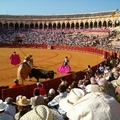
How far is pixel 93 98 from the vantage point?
105 inches

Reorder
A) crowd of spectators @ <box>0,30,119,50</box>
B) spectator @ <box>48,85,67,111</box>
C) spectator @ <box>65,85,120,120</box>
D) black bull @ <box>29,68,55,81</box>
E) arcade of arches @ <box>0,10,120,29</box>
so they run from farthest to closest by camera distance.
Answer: arcade of arches @ <box>0,10,120,29</box>
crowd of spectators @ <box>0,30,119,50</box>
black bull @ <box>29,68,55,81</box>
spectator @ <box>48,85,67,111</box>
spectator @ <box>65,85,120,120</box>

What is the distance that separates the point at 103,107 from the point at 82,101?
0.25 m

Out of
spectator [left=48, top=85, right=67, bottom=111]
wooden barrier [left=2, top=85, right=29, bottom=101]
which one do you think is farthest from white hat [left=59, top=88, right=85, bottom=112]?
wooden barrier [left=2, top=85, right=29, bottom=101]

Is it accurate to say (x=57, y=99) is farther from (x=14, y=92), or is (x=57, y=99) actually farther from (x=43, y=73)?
(x=43, y=73)

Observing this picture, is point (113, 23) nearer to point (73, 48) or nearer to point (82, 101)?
point (73, 48)

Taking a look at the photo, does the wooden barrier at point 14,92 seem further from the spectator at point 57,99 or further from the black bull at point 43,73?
the black bull at point 43,73

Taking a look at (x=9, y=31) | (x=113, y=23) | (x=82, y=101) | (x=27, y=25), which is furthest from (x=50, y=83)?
(x=27, y=25)

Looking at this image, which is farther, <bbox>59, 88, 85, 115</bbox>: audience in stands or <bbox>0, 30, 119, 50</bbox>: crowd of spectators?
<bbox>0, 30, 119, 50</bbox>: crowd of spectators

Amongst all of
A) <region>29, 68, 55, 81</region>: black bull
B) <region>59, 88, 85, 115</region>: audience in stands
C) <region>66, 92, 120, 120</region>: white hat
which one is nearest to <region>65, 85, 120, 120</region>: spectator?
<region>66, 92, 120, 120</region>: white hat

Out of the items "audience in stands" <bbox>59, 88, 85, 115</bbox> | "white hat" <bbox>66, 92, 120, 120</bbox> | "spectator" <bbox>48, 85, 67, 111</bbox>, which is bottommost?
"spectator" <bbox>48, 85, 67, 111</bbox>

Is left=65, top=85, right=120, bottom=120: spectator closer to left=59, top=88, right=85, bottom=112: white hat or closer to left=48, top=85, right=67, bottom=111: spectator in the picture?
left=59, top=88, right=85, bottom=112: white hat

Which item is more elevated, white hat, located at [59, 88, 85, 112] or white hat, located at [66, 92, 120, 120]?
white hat, located at [66, 92, 120, 120]

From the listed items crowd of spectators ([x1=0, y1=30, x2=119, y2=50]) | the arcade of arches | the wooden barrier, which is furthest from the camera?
the arcade of arches

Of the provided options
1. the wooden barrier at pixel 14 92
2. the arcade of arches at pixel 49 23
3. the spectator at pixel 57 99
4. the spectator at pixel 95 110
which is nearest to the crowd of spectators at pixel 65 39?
the arcade of arches at pixel 49 23
